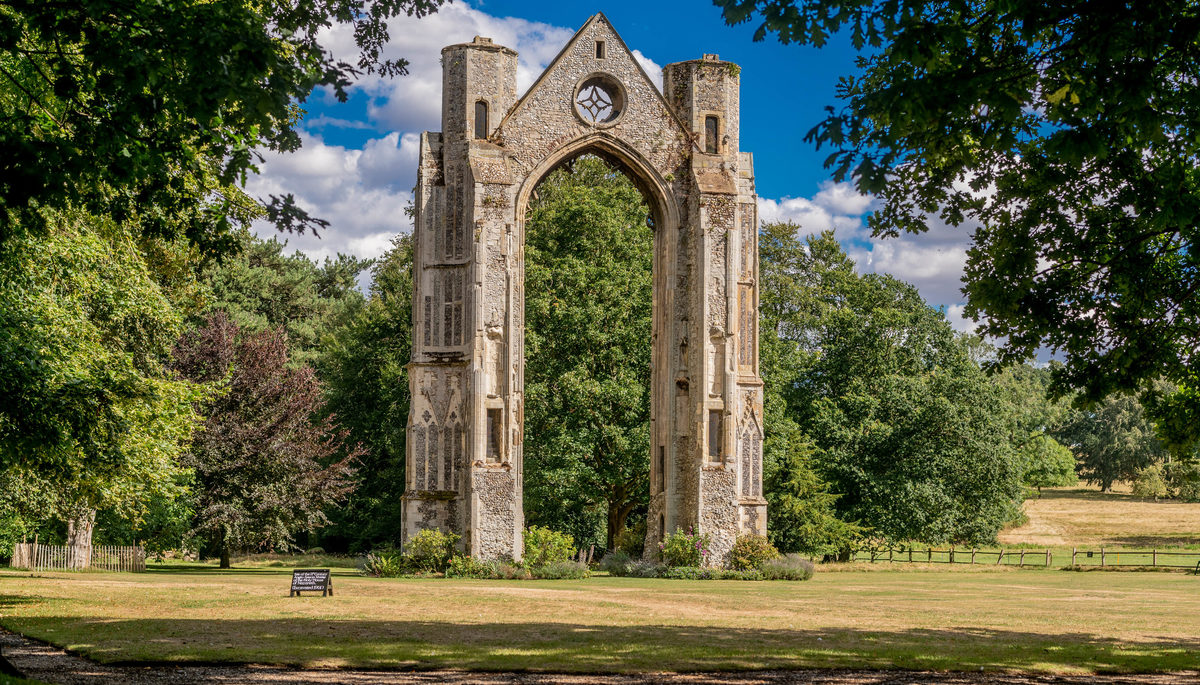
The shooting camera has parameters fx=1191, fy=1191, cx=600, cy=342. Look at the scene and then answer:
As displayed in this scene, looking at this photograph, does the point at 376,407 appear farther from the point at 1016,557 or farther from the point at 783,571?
the point at 1016,557

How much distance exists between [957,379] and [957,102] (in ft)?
111

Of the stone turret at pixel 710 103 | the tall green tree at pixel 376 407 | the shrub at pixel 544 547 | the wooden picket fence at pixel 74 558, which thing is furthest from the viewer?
the tall green tree at pixel 376 407

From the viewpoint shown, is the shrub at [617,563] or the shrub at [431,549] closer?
the shrub at [431,549]

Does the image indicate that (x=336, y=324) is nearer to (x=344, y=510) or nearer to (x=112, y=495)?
(x=344, y=510)

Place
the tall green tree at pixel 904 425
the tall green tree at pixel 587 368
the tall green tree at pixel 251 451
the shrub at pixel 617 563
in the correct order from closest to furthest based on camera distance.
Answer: the shrub at pixel 617 563 < the tall green tree at pixel 251 451 < the tall green tree at pixel 587 368 < the tall green tree at pixel 904 425

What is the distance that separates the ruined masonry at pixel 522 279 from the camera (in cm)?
2761

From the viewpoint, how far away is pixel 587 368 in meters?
35.3

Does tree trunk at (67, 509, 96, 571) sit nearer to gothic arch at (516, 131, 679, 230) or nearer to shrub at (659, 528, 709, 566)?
gothic arch at (516, 131, 679, 230)

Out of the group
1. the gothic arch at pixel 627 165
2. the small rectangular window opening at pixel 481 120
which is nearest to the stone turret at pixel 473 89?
the small rectangular window opening at pixel 481 120

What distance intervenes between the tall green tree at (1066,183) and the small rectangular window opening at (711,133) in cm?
1569

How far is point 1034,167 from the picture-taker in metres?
12.5

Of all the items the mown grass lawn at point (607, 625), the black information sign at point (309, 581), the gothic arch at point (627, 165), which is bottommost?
the mown grass lawn at point (607, 625)

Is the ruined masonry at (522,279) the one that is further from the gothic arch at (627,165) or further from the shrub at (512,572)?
the shrub at (512,572)

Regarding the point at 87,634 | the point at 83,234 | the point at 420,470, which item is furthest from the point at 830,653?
the point at 420,470
